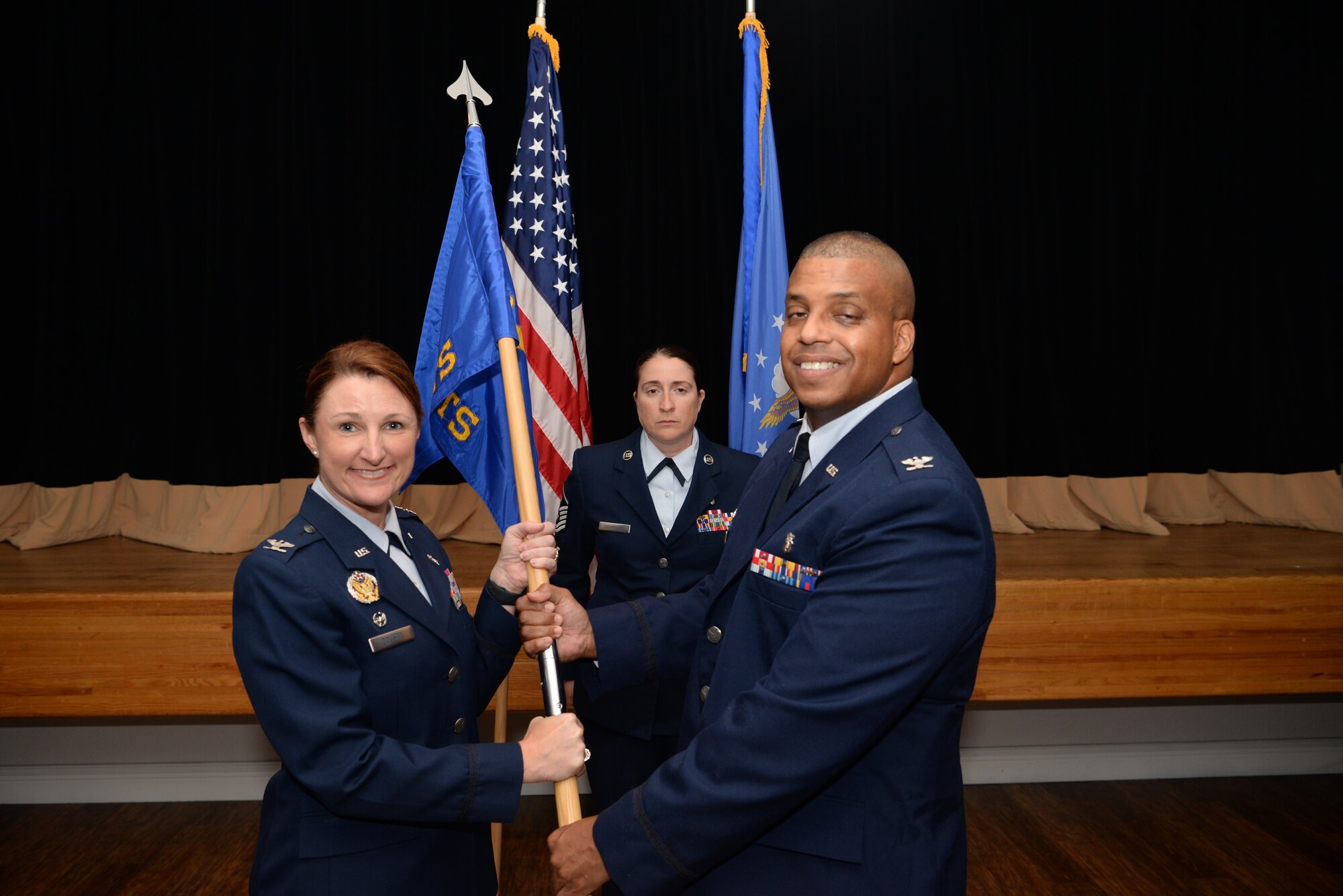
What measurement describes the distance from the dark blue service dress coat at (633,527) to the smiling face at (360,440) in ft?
3.87

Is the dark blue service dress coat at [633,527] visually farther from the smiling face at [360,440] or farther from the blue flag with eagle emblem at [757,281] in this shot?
the smiling face at [360,440]

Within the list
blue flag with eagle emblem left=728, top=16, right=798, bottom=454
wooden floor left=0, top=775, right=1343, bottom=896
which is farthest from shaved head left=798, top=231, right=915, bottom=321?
wooden floor left=0, top=775, right=1343, bottom=896

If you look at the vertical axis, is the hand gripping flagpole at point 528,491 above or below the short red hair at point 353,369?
below

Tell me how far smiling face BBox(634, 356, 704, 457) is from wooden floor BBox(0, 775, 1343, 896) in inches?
61.0

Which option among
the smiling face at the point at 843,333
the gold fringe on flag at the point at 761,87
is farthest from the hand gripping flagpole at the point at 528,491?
the gold fringe on flag at the point at 761,87

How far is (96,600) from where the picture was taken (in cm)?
308

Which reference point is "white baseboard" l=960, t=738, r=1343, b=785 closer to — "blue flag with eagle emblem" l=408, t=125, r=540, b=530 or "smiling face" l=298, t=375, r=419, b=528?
"blue flag with eagle emblem" l=408, t=125, r=540, b=530

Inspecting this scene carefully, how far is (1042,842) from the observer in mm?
3213

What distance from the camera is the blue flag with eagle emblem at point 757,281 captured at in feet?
10.6

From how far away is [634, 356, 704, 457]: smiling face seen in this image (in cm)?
275

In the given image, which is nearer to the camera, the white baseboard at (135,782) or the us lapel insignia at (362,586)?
the us lapel insignia at (362,586)

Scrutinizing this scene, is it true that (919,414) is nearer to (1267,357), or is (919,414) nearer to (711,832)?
(711,832)

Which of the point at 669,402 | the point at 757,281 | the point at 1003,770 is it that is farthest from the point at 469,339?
the point at 1003,770

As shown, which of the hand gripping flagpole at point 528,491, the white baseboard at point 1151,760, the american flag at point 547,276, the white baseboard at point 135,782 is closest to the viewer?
the hand gripping flagpole at point 528,491
